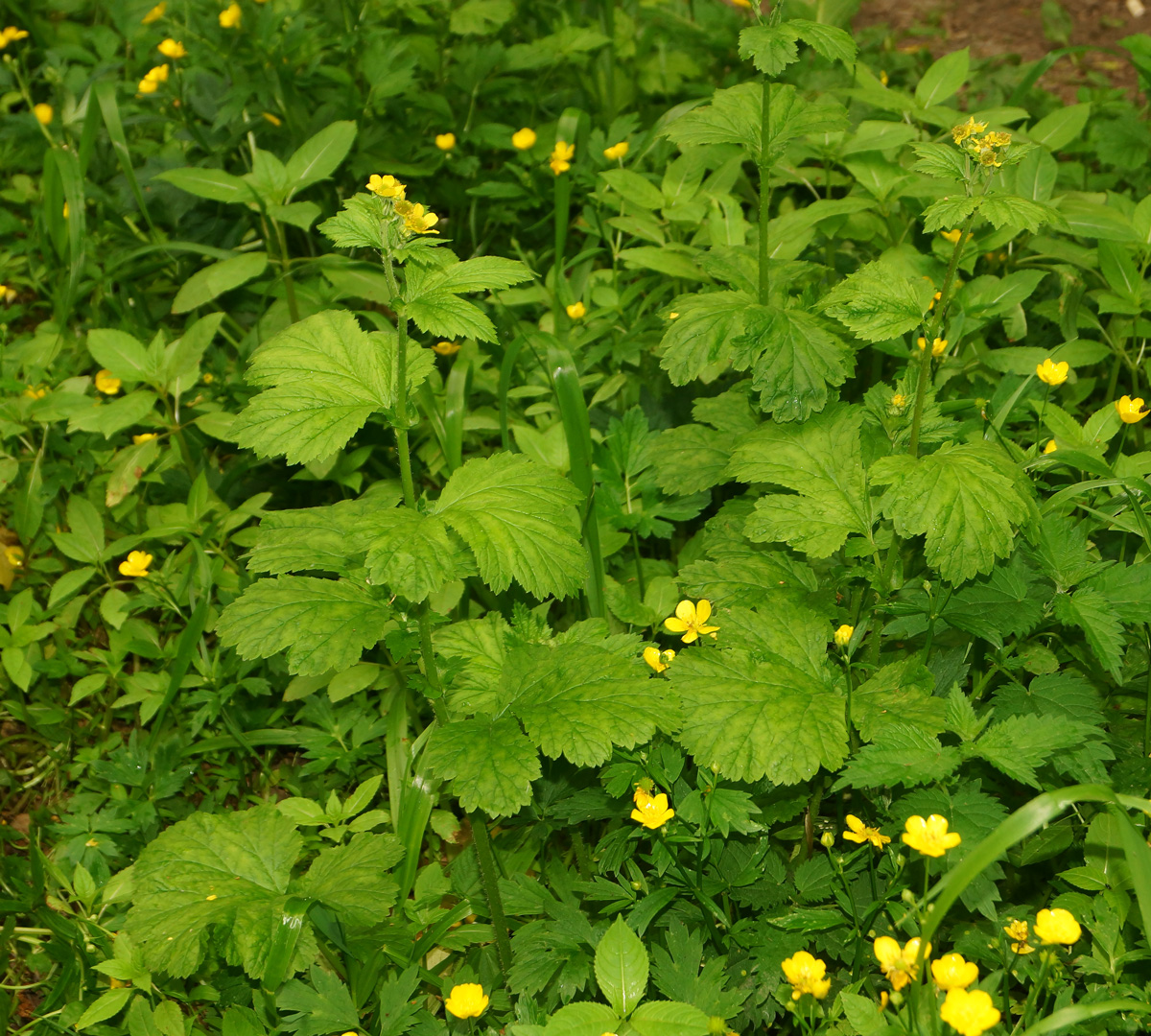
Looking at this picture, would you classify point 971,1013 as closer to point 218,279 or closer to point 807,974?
point 807,974

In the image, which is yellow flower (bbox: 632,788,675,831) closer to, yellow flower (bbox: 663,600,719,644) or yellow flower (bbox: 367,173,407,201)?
yellow flower (bbox: 663,600,719,644)

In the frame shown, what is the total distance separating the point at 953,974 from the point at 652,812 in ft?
1.82

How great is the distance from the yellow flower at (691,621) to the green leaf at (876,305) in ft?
2.07

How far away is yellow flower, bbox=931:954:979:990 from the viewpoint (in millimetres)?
1494

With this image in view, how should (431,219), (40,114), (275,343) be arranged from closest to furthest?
(431,219) → (275,343) → (40,114)

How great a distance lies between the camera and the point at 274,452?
170 cm

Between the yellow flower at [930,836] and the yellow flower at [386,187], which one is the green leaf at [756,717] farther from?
the yellow flower at [386,187]

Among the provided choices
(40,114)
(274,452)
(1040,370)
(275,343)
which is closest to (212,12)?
(40,114)

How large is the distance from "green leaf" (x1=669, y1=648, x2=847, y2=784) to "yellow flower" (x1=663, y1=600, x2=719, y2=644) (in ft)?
0.36

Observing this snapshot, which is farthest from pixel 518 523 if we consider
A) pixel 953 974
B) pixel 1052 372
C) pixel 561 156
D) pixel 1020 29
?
pixel 1020 29

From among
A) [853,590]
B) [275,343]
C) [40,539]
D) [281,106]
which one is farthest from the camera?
[281,106]

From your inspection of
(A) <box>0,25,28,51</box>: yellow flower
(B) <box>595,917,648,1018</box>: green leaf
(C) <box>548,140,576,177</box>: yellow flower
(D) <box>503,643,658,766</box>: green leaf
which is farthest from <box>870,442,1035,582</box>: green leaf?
(A) <box>0,25,28,51</box>: yellow flower

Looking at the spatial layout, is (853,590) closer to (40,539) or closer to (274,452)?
(274,452)

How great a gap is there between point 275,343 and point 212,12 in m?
2.78
